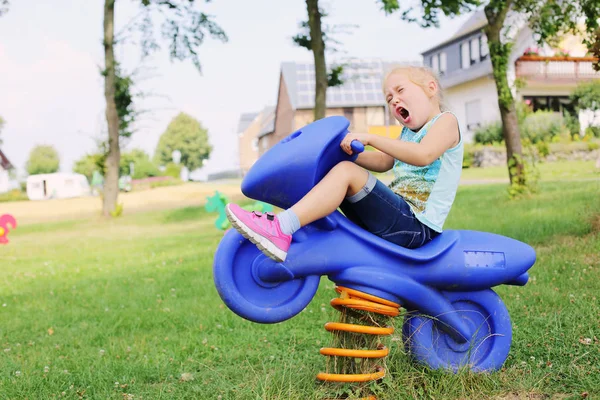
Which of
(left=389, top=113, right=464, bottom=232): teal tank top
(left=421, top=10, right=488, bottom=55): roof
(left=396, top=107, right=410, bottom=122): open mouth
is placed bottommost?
(left=389, top=113, right=464, bottom=232): teal tank top

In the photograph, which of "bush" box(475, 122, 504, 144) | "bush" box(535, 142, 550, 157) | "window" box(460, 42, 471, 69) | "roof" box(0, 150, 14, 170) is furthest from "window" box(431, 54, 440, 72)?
"roof" box(0, 150, 14, 170)

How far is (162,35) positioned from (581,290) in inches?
562

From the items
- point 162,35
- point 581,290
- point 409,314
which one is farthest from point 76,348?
point 162,35

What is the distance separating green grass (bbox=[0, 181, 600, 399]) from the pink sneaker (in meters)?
0.70

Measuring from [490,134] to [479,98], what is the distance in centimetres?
499

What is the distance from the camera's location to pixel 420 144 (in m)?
2.79

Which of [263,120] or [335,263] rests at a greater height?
[263,120]

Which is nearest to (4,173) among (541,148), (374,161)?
(541,148)

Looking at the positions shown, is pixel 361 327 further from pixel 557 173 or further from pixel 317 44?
pixel 557 173

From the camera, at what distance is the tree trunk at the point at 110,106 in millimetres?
16297

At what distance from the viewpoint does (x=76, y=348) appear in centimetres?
430

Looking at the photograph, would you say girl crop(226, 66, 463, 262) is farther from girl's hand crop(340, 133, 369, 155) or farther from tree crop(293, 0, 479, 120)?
tree crop(293, 0, 479, 120)

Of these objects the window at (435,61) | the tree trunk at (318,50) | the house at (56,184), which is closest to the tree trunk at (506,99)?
the tree trunk at (318,50)

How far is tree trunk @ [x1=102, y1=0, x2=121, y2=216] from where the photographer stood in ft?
53.5
